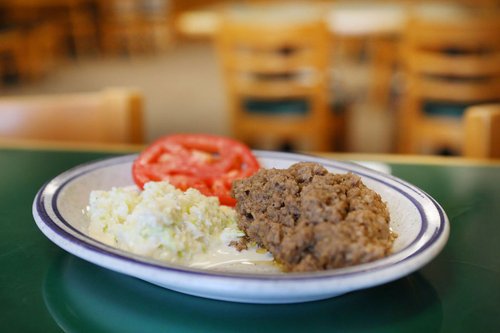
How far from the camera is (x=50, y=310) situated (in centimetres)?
74

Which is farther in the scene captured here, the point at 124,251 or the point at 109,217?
the point at 109,217

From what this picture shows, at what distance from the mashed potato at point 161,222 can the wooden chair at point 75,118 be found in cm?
80

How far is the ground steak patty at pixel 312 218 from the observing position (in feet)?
2.28

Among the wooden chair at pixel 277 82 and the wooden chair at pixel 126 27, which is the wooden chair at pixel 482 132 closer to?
the wooden chair at pixel 277 82

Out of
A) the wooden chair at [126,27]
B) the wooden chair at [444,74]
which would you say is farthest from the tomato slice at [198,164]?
the wooden chair at [126,27]

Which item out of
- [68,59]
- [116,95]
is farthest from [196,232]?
[68,59]

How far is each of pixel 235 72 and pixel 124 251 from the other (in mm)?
2032

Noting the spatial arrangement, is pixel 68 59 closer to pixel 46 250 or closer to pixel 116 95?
pixel 116 95

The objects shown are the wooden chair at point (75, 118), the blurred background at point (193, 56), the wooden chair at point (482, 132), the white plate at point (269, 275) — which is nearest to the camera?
the white plate at point (269, 275)

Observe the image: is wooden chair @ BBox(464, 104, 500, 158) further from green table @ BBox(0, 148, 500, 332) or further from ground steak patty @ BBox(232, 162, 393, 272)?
ground steak patty @ BBox(232, 162, 393, 272)

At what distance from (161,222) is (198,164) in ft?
1.15

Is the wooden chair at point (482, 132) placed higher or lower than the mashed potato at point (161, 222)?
lower

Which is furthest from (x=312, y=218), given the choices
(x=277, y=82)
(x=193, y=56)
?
(x=193, y=56)

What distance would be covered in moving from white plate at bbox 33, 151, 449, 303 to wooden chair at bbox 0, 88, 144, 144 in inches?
25.8
